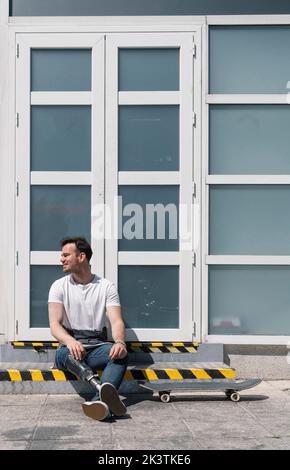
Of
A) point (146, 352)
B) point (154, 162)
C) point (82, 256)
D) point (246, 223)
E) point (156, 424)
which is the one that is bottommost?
point (156, 424)

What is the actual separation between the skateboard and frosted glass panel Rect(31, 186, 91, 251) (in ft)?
5.24

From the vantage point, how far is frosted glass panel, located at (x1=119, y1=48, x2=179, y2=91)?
7137mm

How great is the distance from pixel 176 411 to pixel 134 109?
277 cm

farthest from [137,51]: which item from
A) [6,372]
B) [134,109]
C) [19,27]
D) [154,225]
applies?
[6,372]

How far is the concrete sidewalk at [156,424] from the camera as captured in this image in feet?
16.5

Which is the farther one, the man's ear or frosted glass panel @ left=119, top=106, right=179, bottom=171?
frosted glass panel @ left=119, top=106, right=179, bottom=171

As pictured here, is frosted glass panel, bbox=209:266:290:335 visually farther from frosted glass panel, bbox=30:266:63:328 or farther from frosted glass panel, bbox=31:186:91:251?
frosted glass panel, bbox=30:266:63:328

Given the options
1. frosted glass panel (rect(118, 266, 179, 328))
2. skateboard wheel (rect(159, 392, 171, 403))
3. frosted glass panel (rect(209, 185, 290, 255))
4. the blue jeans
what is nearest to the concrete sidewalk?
skateboard wheel (rect(159, 392, 171, 403))

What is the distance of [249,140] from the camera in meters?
7.18

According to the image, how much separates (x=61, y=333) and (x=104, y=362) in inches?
16.2

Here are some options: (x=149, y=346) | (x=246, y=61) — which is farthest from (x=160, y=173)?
(x=149, y=346)

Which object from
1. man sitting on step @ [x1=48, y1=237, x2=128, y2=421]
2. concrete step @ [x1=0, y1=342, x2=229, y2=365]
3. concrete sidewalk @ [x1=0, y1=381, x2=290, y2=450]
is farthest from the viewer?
concrete step @ [x1=0, y1=342, x2=229, y2=365]

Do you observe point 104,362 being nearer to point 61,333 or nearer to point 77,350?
point 77,350

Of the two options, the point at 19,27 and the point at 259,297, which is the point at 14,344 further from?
the point at 19,27
